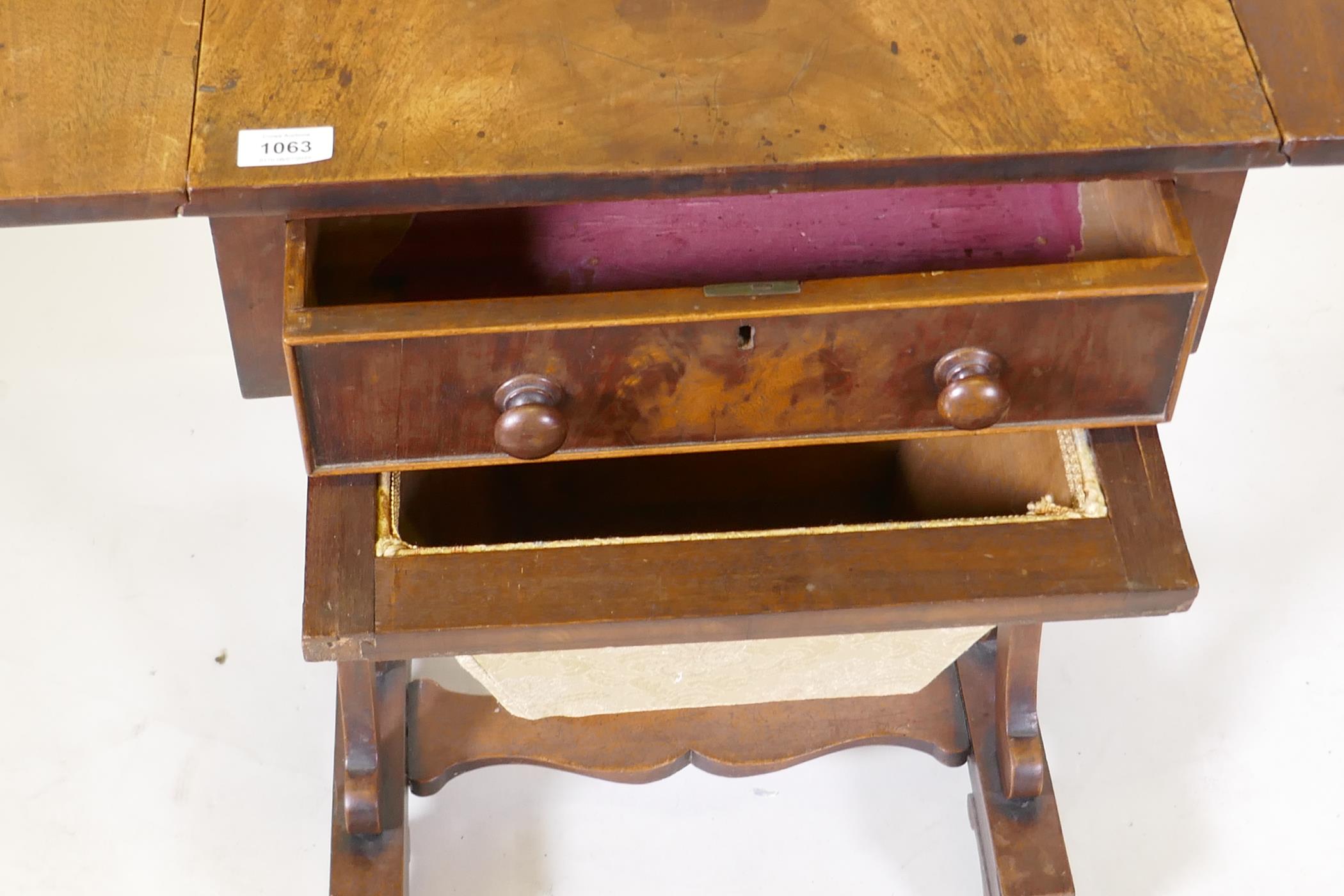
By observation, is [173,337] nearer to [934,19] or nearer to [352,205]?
[352,205]

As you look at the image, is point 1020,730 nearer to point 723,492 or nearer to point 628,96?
point 723,492

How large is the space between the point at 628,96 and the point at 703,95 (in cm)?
5

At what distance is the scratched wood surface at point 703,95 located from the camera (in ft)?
3.67

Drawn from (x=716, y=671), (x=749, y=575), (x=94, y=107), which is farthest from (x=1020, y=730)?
(x=94, y=107)

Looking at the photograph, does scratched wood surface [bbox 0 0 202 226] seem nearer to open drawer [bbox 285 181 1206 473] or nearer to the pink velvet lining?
open drawer [bbox 285 181 1206 473]

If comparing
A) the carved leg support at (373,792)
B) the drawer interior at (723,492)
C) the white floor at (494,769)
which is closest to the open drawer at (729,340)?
the drawer interior at (723,492)

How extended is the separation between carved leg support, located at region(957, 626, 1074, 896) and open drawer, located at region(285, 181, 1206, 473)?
0.38 meters

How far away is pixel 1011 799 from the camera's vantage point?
1.59 m

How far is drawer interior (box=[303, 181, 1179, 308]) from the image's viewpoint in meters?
1.33

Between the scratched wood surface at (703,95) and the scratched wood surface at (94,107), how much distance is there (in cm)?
2

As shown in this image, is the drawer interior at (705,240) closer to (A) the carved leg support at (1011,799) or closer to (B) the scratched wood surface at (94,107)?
(B) the scratched wood surface at (94,107)

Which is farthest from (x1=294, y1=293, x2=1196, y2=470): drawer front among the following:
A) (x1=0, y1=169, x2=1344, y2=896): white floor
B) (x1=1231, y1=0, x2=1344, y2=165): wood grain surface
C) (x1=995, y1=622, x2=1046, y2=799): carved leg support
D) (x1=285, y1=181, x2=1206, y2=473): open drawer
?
(x1=0, y1=169, x2=1344, y2=896): white floor

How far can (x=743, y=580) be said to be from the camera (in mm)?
1224

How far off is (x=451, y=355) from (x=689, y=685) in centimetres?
45
